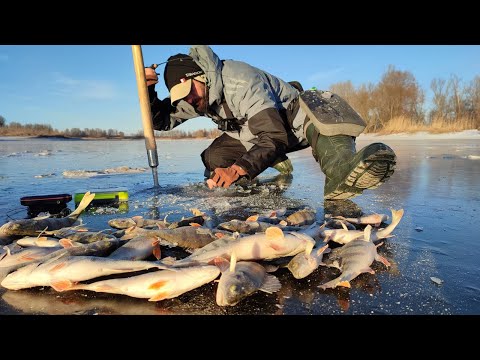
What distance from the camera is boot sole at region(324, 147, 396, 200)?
10.4ft

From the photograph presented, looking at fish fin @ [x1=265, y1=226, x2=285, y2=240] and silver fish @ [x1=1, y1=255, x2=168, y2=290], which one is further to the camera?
fish fin @ [x1=265, y1=226, x2=285, y2=240]

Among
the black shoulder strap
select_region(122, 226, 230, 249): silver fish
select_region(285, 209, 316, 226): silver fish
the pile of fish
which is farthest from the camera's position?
the black shoulder strap

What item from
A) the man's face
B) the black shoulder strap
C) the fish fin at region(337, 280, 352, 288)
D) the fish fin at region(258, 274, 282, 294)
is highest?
the man's face

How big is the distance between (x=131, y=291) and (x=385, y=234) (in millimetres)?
1785

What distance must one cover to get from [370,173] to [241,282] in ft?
7.25

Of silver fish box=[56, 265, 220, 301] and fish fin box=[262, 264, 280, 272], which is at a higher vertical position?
silver fish box=[56, 265, 220, 301]

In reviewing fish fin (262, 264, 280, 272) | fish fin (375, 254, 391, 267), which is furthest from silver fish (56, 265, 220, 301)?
fish fin (375, 254, 391, 267)

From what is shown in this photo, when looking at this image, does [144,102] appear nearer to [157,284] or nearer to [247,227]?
[247,227]

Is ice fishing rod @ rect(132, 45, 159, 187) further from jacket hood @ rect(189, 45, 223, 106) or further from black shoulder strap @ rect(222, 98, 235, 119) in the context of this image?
black shoulder strap @ rect(222, 98, 235, 119)

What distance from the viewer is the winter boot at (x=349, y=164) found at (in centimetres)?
322
